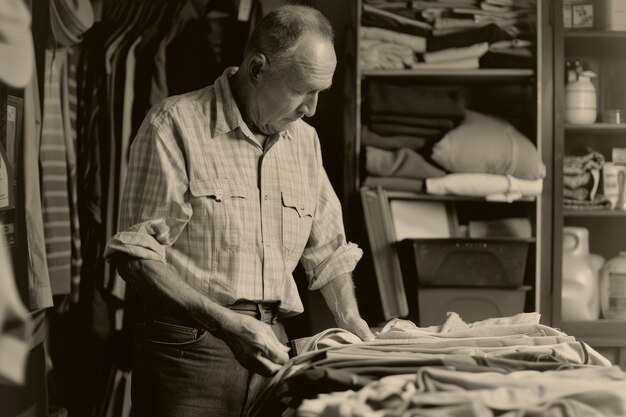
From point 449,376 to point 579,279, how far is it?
2237 mm

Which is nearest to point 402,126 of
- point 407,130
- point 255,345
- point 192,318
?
point 407,130

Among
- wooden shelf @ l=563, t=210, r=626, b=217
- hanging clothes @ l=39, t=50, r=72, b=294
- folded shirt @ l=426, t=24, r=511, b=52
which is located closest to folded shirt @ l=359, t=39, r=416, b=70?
folded shirt @ l=426, t=24, r=511, b=52

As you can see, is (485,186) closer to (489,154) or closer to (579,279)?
(489,154)

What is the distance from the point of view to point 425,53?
3.19 meters

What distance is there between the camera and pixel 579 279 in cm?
327

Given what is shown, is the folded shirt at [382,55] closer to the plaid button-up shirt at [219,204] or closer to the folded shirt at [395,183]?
the folded shirt at [395,183]

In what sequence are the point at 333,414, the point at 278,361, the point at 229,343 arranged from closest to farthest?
the point at 333,414
the point at 278,361
the point at 229,343

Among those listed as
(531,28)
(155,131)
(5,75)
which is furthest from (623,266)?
(5,75)

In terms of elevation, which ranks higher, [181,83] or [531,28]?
[531,28]

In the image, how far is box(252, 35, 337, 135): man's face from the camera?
1.79 meters

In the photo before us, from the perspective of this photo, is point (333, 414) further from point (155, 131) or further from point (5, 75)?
point (155, 131)

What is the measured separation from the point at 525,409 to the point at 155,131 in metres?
0.99

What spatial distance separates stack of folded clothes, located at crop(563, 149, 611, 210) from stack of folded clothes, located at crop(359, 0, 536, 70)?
1.41 feet

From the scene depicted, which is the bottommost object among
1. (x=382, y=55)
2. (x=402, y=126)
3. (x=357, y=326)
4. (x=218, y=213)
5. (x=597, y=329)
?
(x=597, y=329)
